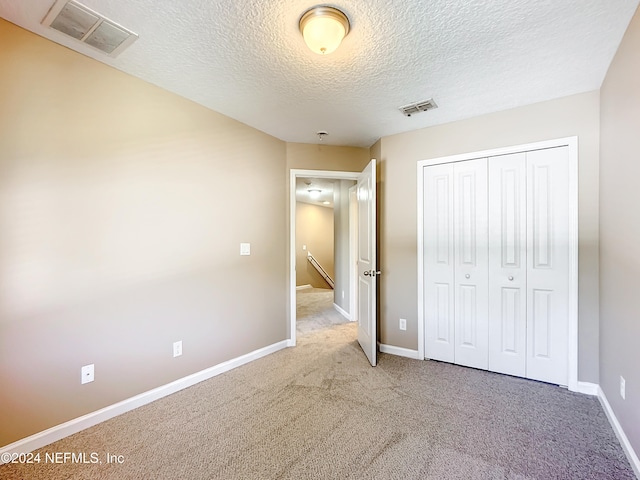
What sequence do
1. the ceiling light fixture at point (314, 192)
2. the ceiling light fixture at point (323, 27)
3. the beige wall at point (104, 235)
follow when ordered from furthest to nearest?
the ceiling light fixture at point (314, 192), the beige wall at point (104, 235), the ceiling light fixture at point (323, 27)

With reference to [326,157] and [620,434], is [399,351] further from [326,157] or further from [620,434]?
[326,157]

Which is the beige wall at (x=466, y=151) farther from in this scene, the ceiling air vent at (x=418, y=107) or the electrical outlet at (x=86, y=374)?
the electrical outlet at (x=86, y=374)

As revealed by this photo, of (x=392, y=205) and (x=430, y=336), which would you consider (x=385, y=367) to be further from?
(x=392, y=205)

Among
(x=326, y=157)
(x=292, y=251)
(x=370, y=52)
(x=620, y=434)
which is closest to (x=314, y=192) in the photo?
(x=326, y=157)

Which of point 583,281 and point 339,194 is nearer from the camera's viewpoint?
point 583,281

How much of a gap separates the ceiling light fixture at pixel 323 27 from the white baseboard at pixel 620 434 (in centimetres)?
269

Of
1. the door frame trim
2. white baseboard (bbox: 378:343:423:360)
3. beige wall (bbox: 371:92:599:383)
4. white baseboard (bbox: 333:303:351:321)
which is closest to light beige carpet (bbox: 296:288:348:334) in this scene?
white baseboard (bbox: 333:303:351:321)

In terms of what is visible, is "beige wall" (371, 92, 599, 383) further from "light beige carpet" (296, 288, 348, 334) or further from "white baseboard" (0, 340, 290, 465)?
"white baseboard" (0, 340, 290, 465)

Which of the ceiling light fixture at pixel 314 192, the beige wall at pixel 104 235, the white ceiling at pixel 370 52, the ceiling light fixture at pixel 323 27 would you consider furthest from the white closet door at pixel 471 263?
the ceiling light fixture at pixel 314 192

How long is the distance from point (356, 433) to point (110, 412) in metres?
1.68

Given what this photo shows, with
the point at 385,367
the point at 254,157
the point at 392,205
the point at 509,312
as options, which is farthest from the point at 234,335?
the point at 509,312

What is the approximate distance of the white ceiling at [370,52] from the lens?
150 centimetres

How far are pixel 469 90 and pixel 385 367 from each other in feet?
8.30

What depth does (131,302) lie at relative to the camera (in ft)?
6.95
